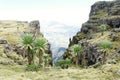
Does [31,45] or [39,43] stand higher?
[39,43]

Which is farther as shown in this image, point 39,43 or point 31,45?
point 39,43

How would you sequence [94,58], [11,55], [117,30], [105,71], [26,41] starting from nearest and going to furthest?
[105,71], [26,41], [11,55], [94,58], [117,30]

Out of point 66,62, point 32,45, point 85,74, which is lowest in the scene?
point 66,62

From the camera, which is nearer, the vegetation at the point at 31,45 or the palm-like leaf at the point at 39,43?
the vegetation at the point at 31,45

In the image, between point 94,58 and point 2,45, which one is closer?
point 2,45

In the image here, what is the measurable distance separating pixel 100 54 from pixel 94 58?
45.9ft

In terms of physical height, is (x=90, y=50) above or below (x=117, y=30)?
below

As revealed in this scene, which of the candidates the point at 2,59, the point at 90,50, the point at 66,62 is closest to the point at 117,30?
the point at 90,50

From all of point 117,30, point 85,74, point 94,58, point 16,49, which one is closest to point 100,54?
point 94,58

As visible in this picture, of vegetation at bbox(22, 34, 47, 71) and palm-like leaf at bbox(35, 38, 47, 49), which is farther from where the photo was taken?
palm-like leaf at bbox(35, 38, 47, 49)

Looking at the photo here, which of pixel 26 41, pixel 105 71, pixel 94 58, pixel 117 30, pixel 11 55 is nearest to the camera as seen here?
pixel 105 71

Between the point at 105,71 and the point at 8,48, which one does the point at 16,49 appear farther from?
the point at 105,71

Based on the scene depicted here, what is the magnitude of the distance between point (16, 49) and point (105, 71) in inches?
3100

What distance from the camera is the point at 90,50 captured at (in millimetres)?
189375
